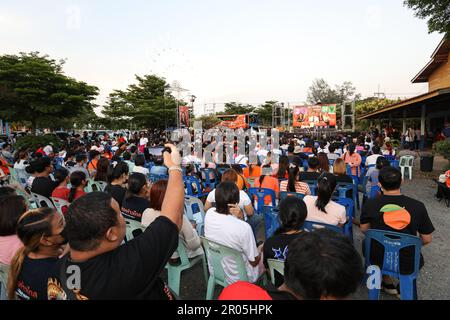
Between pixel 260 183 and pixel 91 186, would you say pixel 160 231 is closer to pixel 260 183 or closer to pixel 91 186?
pixel 260 183

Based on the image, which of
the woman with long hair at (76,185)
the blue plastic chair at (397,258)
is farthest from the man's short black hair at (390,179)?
the woman with long hair at (76,185)

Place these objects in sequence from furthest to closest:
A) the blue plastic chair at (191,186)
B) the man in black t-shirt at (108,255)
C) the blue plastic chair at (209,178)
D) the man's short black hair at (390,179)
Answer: the blue plastic chair at (209,178) → the blue plastic chair at (191,186) → the man's short black hair at (390,179) → the man in black t-shirt at (108,255)

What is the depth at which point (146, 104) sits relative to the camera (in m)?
28.1

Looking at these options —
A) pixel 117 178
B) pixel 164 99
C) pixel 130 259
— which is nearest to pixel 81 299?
pixel 130 259

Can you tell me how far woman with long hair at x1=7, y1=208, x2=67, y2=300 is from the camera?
1.66m

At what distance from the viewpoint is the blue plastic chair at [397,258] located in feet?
8.29

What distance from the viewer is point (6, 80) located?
16.3m

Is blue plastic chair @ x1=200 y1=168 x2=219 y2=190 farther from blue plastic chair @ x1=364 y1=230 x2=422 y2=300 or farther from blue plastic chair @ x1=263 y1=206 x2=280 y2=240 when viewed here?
blue plastic chair @ x1=364 y1=230 x2=422 y2=300

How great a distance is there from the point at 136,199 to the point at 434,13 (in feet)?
38.0

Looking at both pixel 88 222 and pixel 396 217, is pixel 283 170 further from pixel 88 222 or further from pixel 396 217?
pixel 88 222

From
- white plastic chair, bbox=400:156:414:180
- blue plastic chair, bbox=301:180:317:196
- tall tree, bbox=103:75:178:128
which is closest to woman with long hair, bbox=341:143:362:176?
blue plastic chair, bbox=301:180:317:196

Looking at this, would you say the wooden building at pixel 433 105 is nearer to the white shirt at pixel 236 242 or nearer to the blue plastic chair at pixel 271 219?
the blue plastic chair at pixel 271 219

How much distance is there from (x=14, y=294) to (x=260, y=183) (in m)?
3.63

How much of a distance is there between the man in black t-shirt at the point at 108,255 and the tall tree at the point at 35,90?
17.7 metres
